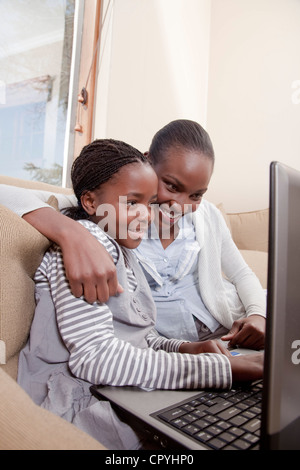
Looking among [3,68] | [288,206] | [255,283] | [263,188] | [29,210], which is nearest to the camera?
[288,206]

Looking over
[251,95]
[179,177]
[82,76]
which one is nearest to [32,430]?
[179,177]

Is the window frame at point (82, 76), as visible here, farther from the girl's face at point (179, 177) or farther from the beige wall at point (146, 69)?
the girl's face at point (179, 177)

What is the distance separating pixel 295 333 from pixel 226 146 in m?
2.01

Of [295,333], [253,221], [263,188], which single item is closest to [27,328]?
[295,333]

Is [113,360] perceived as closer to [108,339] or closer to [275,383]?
[108,339]

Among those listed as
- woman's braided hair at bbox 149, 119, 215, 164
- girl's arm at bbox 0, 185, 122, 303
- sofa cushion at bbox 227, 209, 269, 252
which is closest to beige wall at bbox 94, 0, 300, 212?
sofa cushion at bbox 227, 209, 269, 252

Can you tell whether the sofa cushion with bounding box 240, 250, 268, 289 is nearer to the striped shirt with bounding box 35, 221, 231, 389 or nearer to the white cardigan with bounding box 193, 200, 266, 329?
the white cardigan with bounding box 193, 200, 266, 329

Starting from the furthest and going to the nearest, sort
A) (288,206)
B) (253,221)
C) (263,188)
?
(263,188), (253,221), (288,206)

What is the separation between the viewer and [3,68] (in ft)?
4.48

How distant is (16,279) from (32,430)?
0.91 ft

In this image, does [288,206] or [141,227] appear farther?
[141,227]

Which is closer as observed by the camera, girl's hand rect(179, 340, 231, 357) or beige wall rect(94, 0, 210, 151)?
girl's hand rect(179, 340, 231, 357)

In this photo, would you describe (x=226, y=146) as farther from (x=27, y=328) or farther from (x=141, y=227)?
(x=27, y=328)

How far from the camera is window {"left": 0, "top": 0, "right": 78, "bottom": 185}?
4.55 ft
